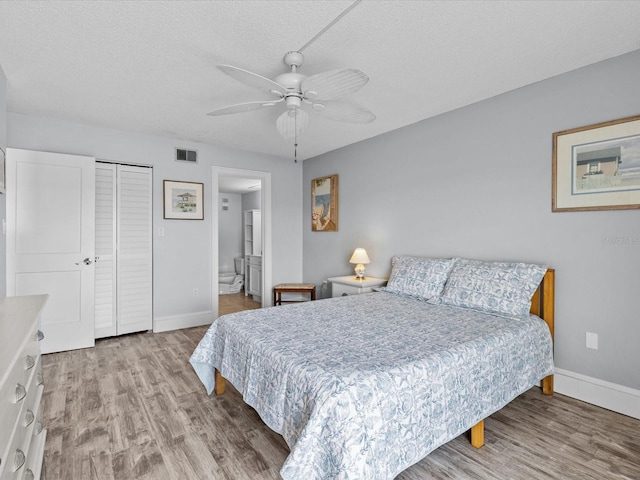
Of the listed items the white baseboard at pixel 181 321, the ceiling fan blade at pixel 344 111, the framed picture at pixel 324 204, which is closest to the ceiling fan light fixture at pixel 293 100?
the ceiling fan blade at pixel 344 111

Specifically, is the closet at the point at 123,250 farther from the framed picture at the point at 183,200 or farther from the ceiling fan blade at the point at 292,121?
the ceiling fan blade at the point at 292,121

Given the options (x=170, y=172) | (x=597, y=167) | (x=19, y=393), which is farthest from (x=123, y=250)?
(x=597, y=167)

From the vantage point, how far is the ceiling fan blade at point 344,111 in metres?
2.30

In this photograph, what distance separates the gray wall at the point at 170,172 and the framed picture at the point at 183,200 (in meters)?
0.07

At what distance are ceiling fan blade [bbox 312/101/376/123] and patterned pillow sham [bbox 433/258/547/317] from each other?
1.55 m

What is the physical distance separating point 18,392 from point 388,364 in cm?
142

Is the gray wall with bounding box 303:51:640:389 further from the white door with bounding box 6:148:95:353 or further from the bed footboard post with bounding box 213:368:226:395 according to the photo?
the white door with bounding box 6:148:95:353

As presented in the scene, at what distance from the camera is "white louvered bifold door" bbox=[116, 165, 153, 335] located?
13.2ft

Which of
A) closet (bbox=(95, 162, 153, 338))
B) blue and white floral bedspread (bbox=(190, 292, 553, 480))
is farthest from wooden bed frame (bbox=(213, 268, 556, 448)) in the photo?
closet (bbox=(95, 162, 153, 338))

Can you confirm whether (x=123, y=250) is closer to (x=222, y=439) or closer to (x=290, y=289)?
(x=290, y=289)

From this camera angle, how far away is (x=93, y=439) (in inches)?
80.5

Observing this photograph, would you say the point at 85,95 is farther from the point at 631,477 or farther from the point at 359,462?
the point at 631,477

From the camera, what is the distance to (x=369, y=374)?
4.98ft

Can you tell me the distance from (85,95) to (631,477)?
4597mm
